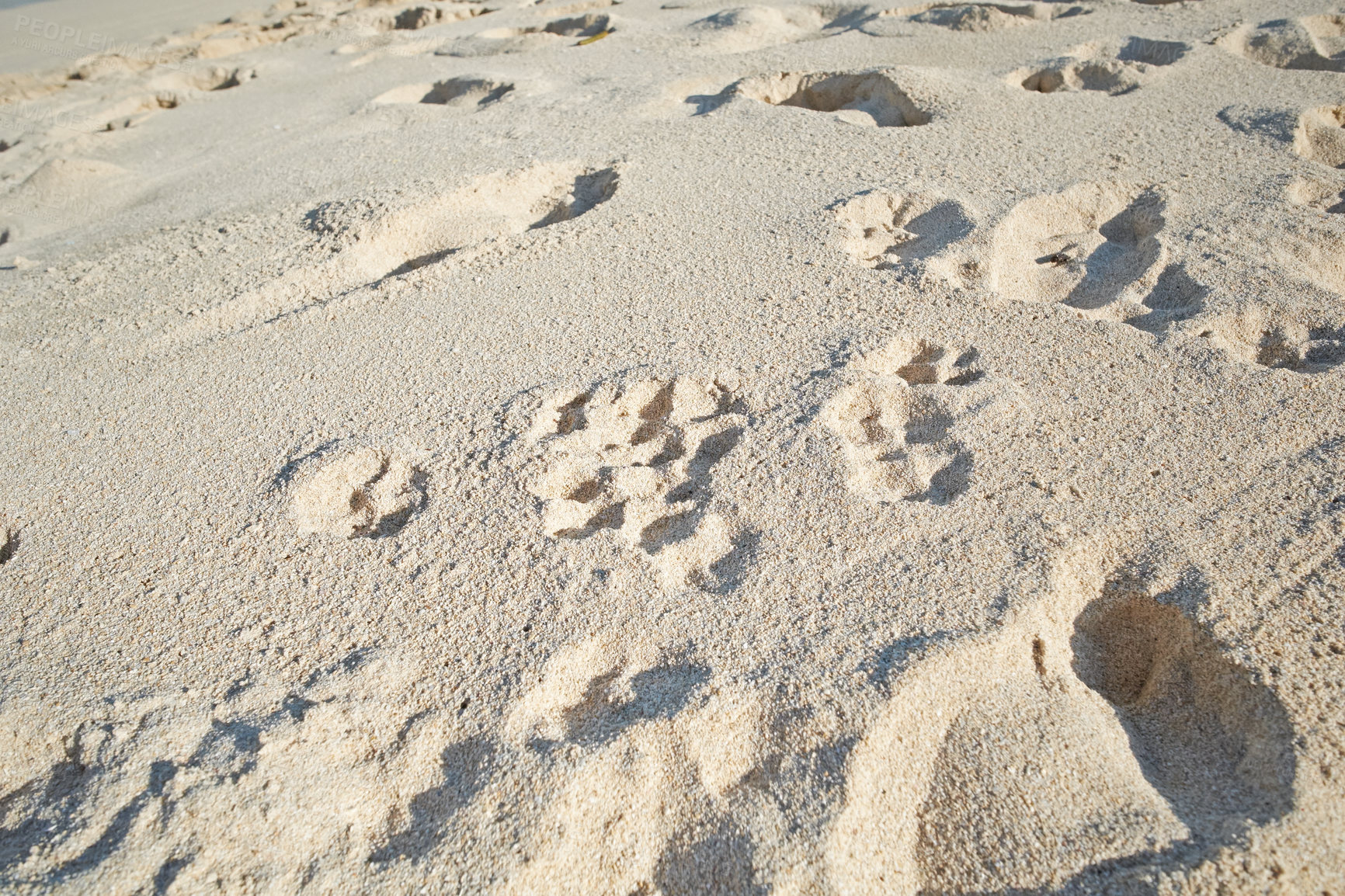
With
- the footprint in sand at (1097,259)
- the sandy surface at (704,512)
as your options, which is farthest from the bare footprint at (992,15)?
the footprint in sand at (1097,259)

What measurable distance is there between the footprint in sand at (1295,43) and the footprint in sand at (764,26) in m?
1.83

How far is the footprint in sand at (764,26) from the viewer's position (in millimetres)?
4188

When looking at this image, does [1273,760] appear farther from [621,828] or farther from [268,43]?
[268,43]

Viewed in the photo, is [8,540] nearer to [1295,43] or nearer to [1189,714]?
[1189,714]

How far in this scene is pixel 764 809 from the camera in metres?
1.12

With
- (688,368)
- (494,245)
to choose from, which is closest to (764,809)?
(688,368)

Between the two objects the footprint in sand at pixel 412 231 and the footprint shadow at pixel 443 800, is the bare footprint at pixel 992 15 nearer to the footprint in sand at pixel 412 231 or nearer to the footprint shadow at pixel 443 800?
the footprint in sand at pixel 412 231

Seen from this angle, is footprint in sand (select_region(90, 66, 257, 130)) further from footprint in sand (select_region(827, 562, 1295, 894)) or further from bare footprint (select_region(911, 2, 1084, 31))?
footprint in sand (select_region(827, 562, 1295, 894))

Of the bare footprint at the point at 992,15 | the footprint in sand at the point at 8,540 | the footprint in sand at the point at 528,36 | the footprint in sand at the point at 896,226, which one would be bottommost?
the footprint in sand at the point at 8,540

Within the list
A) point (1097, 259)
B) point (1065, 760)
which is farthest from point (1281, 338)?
point (1065, 760)

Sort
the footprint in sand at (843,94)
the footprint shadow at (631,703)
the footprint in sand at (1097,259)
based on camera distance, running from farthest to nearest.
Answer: the footprint in sand at (843,94)
the footprint in sand at (1097,259)
the footprint shadow at (631,703)

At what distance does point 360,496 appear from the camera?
1.67 metres

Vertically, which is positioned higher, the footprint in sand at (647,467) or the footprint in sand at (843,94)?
the footprint in sand at (843,94)

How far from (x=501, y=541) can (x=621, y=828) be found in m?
0.58
